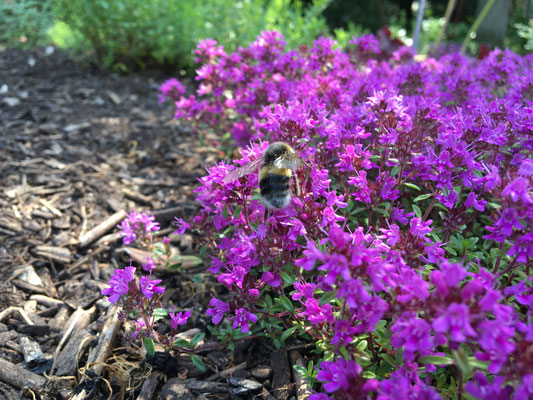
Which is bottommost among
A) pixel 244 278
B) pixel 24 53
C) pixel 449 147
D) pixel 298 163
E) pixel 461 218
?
pixel 24 53

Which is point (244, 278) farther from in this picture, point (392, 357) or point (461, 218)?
point (461, 218)

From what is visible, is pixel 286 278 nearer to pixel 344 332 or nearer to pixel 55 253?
pixel 344 332

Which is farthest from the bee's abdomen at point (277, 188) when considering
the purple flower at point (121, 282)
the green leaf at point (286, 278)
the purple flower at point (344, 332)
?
the purple flower at point (121, 282)

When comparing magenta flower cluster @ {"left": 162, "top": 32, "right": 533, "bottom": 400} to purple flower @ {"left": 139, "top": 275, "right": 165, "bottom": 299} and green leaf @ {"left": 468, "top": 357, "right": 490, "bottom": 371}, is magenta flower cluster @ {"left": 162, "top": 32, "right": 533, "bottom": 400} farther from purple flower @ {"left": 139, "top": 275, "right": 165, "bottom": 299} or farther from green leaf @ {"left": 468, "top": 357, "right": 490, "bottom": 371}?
purple flower @ {"left": 139, "top": 275, "right": 165, "bottom": 299}

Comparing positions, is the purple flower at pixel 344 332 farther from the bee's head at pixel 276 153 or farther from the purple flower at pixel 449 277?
the bee's head at pixel 276 153

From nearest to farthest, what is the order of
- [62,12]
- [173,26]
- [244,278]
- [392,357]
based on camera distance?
[392,357]
[244,278]
[62,12]
[173,26]

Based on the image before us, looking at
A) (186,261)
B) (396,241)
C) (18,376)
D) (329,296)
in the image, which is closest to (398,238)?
(396,241)

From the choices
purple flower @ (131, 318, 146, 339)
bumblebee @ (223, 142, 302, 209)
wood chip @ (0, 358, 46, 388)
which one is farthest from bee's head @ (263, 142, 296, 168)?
wood chip @ (0, 358, 46, 388)

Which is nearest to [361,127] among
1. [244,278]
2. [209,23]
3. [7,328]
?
[244,278]
